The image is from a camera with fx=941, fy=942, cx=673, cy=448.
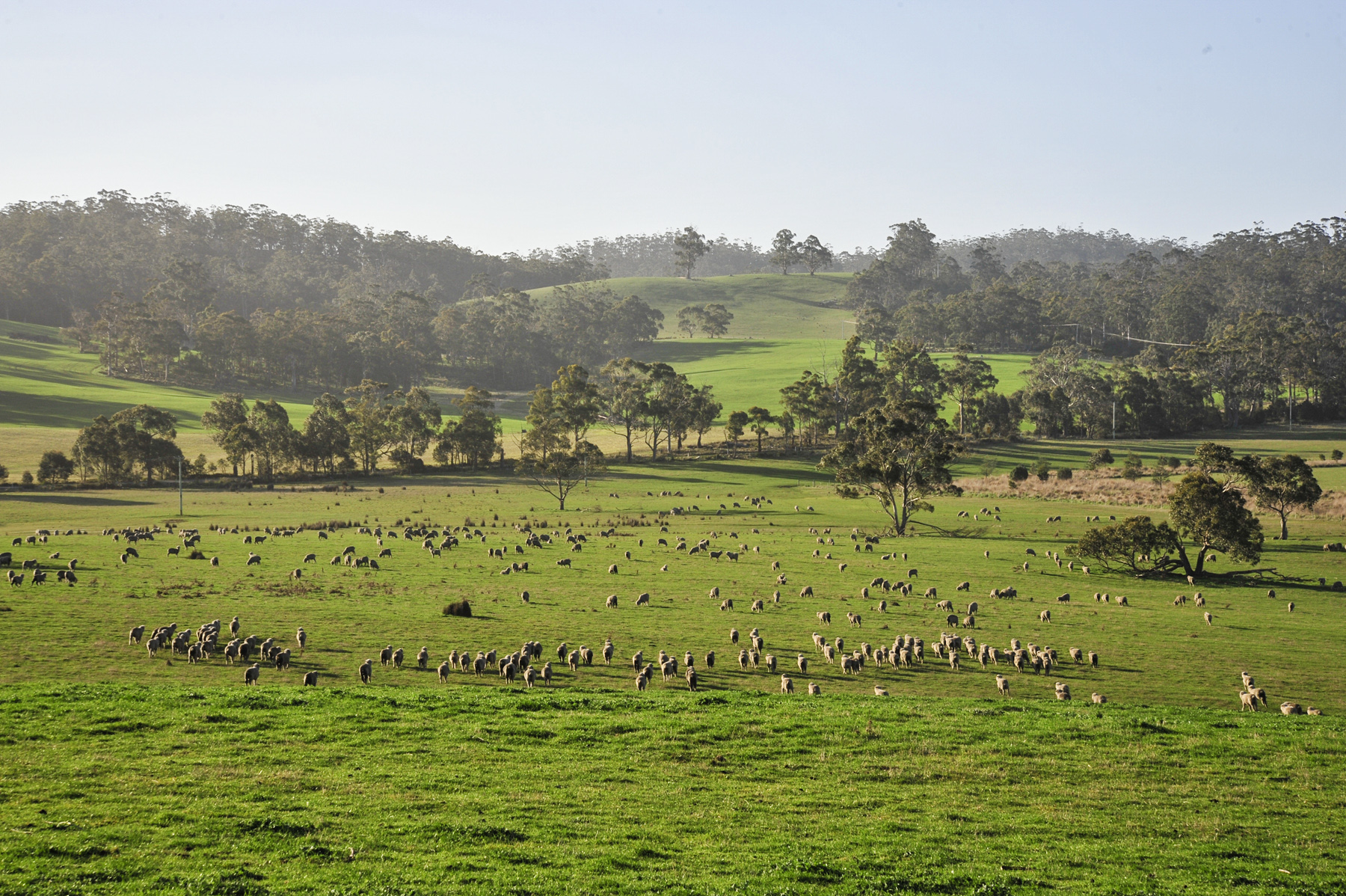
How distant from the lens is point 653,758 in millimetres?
17562

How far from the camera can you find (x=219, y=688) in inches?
871

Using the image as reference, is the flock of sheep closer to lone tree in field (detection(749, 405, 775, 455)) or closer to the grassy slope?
lone tree in field (detection(749, 405, 775, 455))

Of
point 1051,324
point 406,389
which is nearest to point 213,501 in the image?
point 406,389

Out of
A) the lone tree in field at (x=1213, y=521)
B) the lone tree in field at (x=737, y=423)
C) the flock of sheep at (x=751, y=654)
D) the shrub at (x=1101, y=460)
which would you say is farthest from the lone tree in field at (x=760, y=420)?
the flock of sheep at (x=751, y=654)

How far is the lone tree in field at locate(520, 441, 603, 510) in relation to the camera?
271 feet

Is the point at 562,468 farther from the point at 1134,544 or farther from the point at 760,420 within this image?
the point at 1134,544

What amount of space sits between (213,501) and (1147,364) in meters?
138

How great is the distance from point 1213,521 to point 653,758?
38421 millimetres

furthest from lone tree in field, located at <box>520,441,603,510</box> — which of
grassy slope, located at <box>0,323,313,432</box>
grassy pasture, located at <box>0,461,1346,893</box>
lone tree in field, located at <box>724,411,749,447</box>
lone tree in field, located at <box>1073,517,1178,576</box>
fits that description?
grassy slope, located at <box>0,323,313,432</box>

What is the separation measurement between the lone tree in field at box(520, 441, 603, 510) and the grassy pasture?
44561 millimetres

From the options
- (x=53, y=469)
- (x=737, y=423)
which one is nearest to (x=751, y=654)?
(x=53, y=469)

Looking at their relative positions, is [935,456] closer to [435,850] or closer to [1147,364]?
[435,850]

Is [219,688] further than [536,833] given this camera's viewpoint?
Yes

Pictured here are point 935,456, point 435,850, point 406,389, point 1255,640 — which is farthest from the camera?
point 406,389
